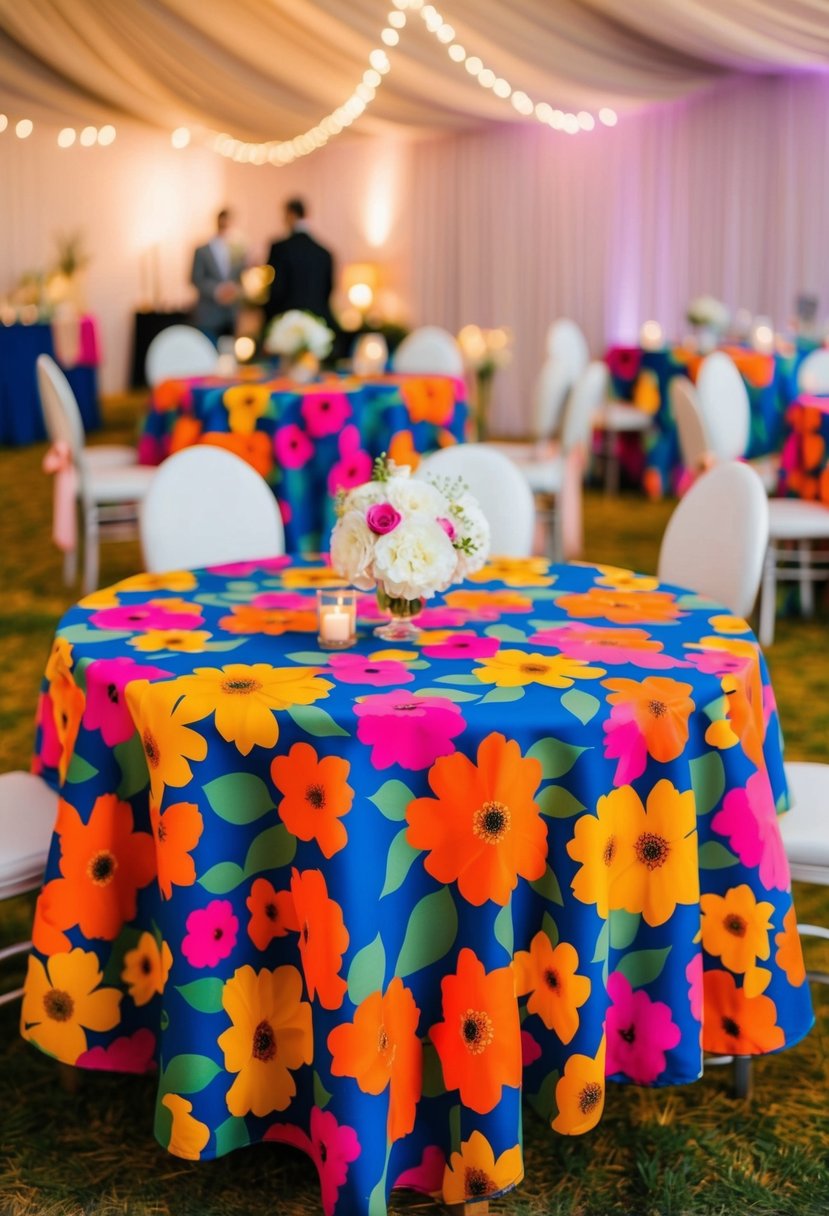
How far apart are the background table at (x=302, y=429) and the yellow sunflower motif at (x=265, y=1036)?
3369mm

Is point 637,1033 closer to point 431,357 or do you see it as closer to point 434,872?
point 434,872

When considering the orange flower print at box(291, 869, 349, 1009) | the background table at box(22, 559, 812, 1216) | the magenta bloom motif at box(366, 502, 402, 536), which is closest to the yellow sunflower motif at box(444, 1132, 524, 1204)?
the background table at box(22, 559, 812, 1216)

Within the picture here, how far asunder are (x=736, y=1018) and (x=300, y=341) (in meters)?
4.04

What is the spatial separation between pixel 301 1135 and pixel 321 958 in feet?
1.08

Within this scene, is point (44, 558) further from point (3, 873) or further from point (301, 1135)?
point (301, 1135)

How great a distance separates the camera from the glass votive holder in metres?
2.14

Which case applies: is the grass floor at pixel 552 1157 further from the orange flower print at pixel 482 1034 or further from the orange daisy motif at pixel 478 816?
the orange daisy motif at pixel 478 816

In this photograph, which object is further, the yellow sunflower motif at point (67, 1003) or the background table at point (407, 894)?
the yellow sunflower motif at point (67, 1003)

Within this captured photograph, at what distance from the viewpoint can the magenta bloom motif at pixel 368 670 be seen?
1.96m

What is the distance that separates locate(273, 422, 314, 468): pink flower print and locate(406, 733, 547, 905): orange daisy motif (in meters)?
3.52

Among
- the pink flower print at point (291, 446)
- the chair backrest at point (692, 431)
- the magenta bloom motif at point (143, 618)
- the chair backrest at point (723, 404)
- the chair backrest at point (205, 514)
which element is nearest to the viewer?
the magenta bloom motif at point (143, 618)

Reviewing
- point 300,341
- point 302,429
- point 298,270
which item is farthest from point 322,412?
point 298,270

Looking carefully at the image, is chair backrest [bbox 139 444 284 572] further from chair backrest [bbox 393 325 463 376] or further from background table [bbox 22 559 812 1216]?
chair backrest [bbox 393 325 463 376]

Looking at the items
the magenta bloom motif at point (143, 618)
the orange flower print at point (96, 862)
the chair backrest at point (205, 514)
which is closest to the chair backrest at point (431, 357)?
the chair backrest at point (205, 514)
